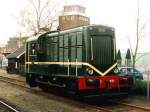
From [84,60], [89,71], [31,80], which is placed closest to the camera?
[89,71]

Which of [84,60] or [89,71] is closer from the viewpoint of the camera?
[89,71]

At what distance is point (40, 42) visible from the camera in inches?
778

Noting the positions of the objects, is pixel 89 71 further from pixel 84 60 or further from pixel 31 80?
pixel 31 80

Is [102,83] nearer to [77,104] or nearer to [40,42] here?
[77,104]

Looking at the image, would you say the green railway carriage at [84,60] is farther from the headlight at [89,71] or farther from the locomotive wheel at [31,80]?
the locomotive wheel at [31,80]

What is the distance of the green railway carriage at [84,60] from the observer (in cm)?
1495

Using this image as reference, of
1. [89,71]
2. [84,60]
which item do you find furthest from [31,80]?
[89,71]

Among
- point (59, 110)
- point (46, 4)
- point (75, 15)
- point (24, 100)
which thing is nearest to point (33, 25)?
point (46, 4)

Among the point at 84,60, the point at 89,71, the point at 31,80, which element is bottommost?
the point at 31,80

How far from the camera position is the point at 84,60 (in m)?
15.2

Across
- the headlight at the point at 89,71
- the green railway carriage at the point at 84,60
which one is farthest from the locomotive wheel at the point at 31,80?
the headlight at the point at 89,71

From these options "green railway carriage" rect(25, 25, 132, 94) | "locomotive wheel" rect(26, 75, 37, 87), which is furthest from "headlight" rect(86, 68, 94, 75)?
"locomotive wheel" rect(26, 75, 37, 87)

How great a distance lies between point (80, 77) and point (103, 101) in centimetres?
222

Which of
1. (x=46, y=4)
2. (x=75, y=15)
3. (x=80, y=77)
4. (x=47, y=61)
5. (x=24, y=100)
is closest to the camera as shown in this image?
(x=80, y=77)
